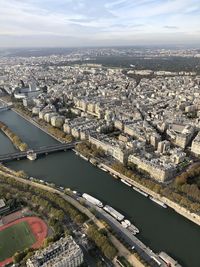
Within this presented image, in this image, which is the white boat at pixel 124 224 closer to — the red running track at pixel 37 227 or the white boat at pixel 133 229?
the white boat at pixel 133 229

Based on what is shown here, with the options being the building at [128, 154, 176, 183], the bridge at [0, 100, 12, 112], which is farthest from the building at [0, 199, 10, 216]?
the bridge at [0, 100, 12, 112]

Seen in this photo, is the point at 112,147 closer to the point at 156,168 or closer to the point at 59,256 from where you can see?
the point at 156,168

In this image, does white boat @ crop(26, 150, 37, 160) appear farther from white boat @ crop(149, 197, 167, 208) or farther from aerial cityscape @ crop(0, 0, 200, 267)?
white boat @ crop(149, 197, 167, 208)

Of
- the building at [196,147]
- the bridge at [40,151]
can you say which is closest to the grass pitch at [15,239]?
the bridge at [40,151]

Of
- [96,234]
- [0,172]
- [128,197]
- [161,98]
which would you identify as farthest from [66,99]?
[96,234]

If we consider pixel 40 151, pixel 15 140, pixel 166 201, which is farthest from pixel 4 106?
pixel 166 201
